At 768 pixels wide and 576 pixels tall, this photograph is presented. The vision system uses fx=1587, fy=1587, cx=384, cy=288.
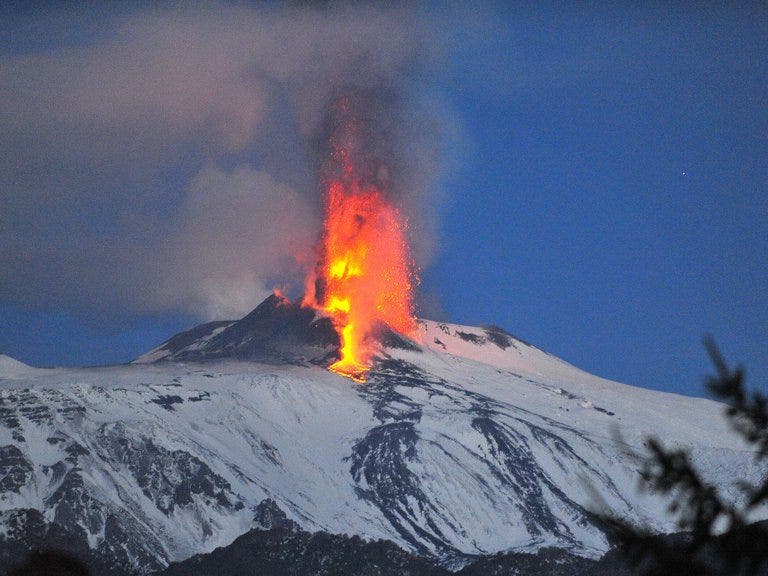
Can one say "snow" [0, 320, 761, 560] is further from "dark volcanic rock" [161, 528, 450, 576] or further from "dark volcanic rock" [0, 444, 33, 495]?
"dark volcanic rock" [161, 528, 450, 576]

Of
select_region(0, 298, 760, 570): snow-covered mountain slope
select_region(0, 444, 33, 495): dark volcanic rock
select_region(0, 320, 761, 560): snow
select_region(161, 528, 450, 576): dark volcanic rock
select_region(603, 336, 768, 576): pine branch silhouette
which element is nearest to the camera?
select_region(603, 336, 768, 576): pine branch silhouette

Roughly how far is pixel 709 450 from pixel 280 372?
53.6m

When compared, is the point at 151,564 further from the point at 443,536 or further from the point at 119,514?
the point at 443,536

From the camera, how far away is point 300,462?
591 feet

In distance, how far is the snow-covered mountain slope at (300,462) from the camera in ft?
548

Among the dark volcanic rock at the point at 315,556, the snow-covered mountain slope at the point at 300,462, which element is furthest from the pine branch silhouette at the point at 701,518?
the dark volcanic rock at the point at 315,556

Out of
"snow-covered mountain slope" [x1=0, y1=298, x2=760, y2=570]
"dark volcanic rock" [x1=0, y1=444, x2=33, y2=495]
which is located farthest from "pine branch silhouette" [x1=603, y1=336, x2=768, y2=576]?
"dark volcanic rock" [x1=0, y1=444, x2=33, y2=495]

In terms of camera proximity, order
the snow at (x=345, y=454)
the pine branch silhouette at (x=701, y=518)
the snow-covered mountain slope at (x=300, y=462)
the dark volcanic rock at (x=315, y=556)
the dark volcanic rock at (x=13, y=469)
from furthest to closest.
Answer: the snow at (x=345, y=454) < the snow-covered mountain slope at (x=300, y=462) < the dark volcanic rock at (x=13, y=469) < the dark volcanic rock at (x=315, y=556) < the pine branch silhouette at (x=701, y=518)

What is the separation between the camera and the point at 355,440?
607ft

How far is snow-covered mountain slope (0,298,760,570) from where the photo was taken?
16700cm

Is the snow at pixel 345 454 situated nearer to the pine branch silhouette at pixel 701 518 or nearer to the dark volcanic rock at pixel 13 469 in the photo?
the dark volcanic rock at pixel 13 469

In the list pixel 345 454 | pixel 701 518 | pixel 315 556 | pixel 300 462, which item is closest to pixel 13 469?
pixel 300 462

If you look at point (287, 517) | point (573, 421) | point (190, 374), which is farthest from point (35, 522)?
point (573, 421)

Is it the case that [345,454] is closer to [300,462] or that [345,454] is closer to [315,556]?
[300,462]
